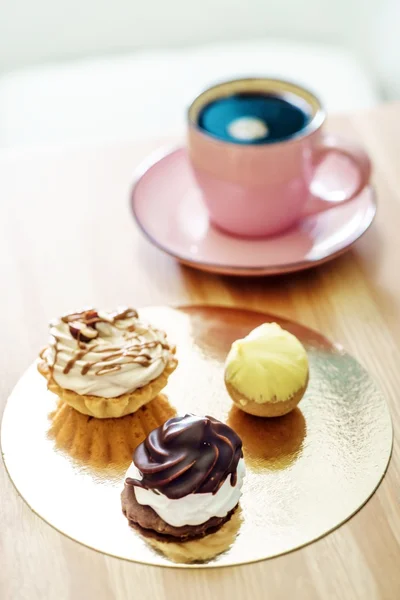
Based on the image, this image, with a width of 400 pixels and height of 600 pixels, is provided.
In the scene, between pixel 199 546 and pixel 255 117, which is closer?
pixel 199 546

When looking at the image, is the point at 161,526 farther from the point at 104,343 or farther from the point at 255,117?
the point at 255,117

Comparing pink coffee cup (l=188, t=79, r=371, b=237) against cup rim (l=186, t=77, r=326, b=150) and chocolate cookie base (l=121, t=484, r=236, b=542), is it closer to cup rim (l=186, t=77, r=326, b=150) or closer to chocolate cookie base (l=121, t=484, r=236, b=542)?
cup rim (l=186, t=77, r=326, b=150)

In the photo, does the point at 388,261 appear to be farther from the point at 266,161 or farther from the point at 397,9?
the point at 397,9

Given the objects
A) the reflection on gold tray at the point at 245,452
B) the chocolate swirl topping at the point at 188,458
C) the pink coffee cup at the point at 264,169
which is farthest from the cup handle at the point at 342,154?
the chocolate swirl topping at the point at 188,458

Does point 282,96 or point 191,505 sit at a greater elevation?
point 282,96

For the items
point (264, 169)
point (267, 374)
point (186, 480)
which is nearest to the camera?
point (186, 480)

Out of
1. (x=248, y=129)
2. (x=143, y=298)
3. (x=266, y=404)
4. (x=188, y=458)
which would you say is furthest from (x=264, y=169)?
(x=188, y=458)

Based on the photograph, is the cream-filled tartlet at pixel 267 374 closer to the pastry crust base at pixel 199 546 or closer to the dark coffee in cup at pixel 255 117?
the pastry crust base at pixel 199 546
